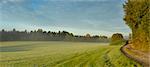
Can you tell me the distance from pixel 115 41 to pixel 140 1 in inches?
1179

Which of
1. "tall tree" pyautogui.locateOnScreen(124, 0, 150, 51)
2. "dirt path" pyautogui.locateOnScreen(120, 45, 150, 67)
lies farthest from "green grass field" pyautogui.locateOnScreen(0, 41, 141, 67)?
"tall tree" pyautogui.locateOnScreen(124, 0, 150, 51)

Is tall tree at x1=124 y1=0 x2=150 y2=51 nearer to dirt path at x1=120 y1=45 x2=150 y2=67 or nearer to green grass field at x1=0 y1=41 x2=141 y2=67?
dirt path at x1=120 y1=45 x2=150 y2=67

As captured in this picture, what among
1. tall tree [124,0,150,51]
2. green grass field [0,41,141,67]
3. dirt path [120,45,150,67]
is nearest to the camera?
green grass field [0,41,141,67]

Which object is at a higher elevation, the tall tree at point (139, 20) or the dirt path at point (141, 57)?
the tall tree at point (139, 20)

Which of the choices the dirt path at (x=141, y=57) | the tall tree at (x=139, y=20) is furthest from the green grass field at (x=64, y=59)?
the tall tree at (x=139, y=20)

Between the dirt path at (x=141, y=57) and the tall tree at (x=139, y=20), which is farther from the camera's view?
the tall tree at (x=139, y=20)

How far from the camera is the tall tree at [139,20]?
38.7 meters

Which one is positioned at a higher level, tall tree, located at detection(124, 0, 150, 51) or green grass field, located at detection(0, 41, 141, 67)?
tall tree, located at detection(124, 0, 150, 51)

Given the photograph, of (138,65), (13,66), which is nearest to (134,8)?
(138,65)

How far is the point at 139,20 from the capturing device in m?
43.2

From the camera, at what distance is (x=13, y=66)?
860 inches

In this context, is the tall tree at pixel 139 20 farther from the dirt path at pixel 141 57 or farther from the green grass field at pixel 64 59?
A: the green grass field at pixel 64 59

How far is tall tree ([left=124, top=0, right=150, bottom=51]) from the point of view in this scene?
3872 centimetres

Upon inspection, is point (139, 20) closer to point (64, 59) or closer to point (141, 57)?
point (141, 57)
